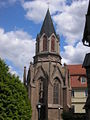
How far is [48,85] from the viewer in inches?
2138

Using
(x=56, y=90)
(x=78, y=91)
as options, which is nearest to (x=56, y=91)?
(x=56, y=90)

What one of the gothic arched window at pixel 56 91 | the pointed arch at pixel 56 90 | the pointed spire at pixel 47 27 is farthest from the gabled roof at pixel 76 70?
the pointed spire at pixel 47 27

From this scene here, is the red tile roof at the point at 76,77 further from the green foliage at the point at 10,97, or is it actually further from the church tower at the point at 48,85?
the green foliage at the point at 10,97

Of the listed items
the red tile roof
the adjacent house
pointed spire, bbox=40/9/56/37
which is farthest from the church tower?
the red tile roof

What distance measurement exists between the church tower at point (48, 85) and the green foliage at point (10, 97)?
19.9 meters

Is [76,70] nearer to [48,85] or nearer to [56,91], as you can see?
[56,91]

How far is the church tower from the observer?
5416 centimetres

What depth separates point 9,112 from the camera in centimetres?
2995

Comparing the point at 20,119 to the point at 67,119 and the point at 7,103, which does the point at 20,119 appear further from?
the point at 67,119

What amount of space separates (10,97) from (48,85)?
24.4m

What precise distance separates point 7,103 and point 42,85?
26.1 m

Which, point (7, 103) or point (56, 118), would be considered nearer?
point (7, 103)

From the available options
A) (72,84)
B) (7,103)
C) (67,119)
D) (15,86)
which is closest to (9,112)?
(7,103)

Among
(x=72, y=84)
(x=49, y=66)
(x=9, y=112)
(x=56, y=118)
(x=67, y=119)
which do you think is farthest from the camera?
(x=72, y=84)
